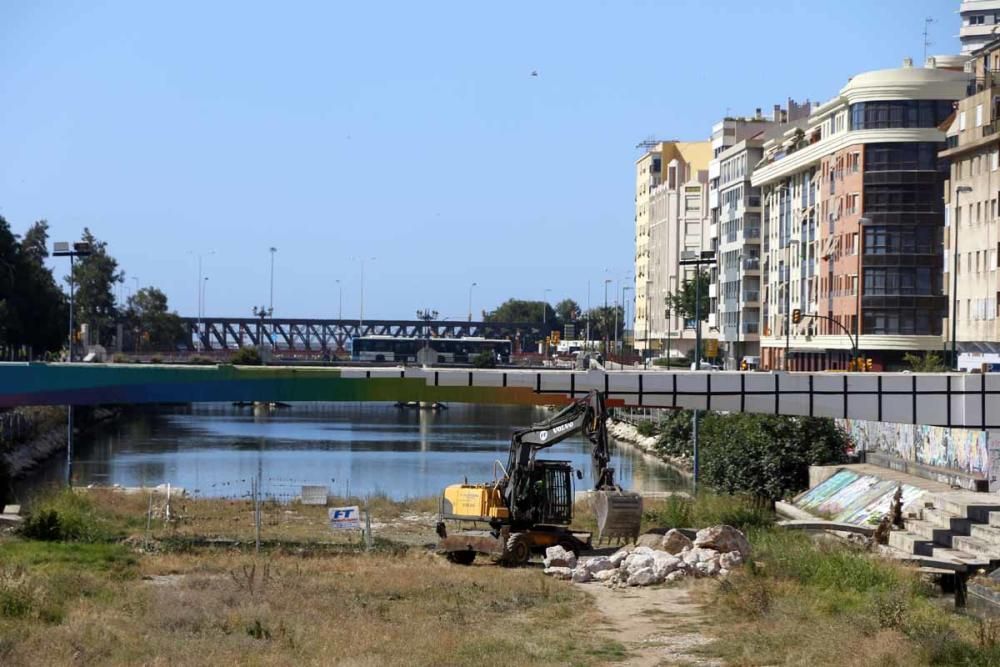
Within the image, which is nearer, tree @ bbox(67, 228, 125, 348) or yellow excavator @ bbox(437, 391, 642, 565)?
yellow excavator @ bbox(437, 391, 642, 565)

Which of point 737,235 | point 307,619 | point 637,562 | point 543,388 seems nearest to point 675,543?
point 637,562

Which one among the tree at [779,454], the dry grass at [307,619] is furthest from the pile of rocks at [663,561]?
the tree at [779,454]

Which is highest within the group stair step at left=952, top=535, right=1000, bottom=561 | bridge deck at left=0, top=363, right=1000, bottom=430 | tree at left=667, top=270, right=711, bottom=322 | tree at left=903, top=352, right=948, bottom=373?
tree at left=667, top=270, right=711, bottom=322

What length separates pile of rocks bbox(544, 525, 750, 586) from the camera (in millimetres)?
37656

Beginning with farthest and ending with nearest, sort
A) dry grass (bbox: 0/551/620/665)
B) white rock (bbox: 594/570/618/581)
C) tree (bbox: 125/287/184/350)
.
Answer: tree (bbox: 125/287/184/350) → white rock (bbox: 594/570/618/581) → dry grass (bbox: 0/551/620/665)

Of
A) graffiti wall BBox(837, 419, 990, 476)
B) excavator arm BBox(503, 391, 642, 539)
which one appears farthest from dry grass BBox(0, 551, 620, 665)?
graffiti wall BBox(837, 419, 990, 476)

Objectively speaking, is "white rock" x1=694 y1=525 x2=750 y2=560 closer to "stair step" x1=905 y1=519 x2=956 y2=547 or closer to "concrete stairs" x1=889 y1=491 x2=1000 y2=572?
"concrete stairs" x1=889 y1=491 x2=1000 y2=572

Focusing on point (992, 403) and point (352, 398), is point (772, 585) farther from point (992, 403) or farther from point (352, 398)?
point (352, 398)

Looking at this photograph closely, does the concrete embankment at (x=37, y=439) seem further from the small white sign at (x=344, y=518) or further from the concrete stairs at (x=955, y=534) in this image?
the concrete stairs at (x=955, y=534)

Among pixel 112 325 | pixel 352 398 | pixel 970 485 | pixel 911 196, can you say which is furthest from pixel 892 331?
pixel 112 325

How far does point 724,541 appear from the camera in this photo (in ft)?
129

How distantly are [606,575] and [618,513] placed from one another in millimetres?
2517

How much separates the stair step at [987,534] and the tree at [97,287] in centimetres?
13273

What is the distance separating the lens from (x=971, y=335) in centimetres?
7425
